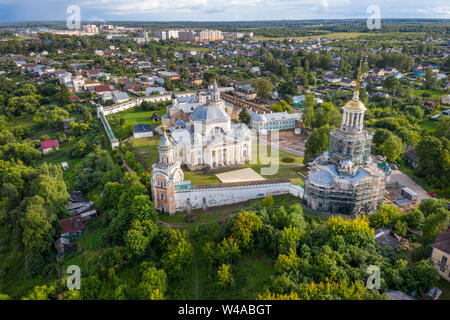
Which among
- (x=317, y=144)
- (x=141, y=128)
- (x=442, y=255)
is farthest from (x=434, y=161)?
(x=141, y=128)

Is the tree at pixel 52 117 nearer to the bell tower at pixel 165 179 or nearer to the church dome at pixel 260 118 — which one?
the church dome at pixel 260 118

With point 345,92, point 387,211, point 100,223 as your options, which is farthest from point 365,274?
point 345,92

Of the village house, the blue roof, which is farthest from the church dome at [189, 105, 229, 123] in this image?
the village house

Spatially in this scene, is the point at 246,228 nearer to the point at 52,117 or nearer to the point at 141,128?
the point at 141,128

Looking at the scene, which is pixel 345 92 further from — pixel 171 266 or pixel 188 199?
pixel 171 266

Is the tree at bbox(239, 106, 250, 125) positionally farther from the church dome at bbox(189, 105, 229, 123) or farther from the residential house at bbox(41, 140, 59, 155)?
the residential house at bbox(41, 140, 59, 155)
